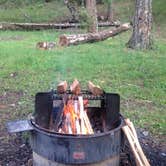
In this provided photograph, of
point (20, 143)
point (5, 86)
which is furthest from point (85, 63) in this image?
point (20, 143)

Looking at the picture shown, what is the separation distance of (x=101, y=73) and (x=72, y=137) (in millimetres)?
5142

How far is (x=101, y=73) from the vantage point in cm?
881

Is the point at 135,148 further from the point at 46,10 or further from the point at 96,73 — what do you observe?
the point at 46,10

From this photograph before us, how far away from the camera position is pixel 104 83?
7953mm

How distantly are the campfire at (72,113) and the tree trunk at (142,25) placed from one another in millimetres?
8129

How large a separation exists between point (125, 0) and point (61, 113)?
21.0 m

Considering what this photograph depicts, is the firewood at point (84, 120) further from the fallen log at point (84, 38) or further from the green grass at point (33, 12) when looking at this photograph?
the green grass at point (33, 12)

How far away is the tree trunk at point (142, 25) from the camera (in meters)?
12.2

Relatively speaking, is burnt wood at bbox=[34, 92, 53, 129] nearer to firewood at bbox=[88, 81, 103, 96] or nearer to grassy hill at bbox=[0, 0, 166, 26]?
firewood at bbox=[88, 81, 103, 96]

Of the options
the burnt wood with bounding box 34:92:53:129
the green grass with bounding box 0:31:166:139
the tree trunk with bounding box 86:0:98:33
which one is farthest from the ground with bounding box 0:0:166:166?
the tree trunk with bounding box 86:0:98:33

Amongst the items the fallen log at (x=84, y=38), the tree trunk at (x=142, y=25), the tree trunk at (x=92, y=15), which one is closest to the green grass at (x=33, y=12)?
the tree trunk at (x=92, y=15)

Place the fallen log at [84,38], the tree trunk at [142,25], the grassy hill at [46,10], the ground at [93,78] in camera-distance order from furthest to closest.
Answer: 1. the grassy hill at [46,10]
2. the fallen log at [84,38]
3. the tree trunk at [142,25]
4. the ground at [93,78]

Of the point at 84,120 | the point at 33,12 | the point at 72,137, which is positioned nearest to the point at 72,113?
the point at 84,120

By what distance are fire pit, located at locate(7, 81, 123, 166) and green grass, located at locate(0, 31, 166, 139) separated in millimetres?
1463
